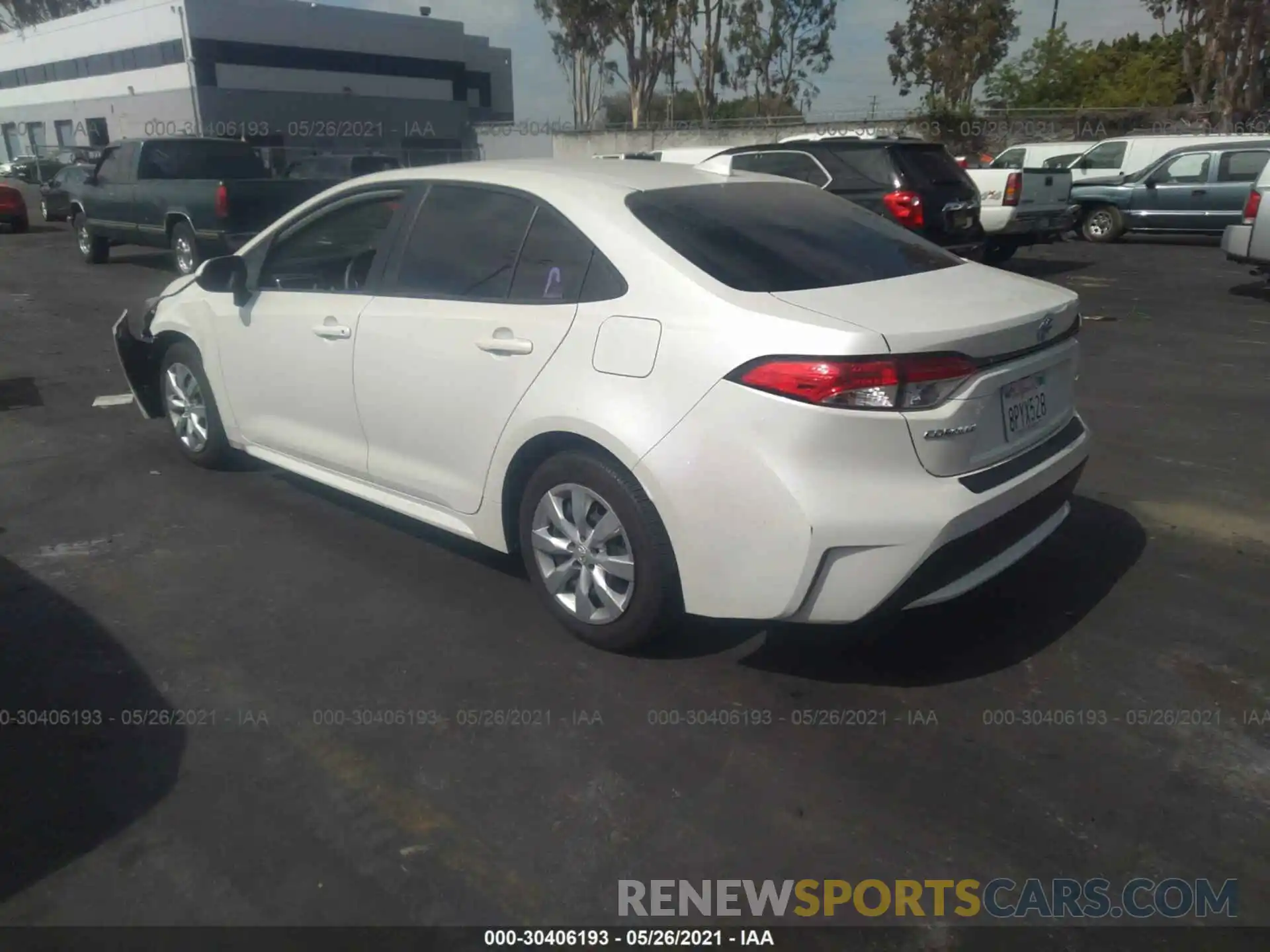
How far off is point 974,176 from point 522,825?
13.2 metres

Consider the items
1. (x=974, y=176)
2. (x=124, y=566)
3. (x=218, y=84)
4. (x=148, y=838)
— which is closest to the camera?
(x=148, y=838)

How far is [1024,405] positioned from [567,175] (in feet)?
6.07

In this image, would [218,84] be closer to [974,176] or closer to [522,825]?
[974,176]

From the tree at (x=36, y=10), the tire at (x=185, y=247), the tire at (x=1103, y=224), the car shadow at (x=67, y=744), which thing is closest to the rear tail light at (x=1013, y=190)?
the tire at (x=1103, y=224)

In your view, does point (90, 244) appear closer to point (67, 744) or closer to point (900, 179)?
point (900, 179)

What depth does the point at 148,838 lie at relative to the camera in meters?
2.68

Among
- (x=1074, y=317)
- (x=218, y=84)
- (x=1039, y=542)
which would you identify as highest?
(x=218, y=84)

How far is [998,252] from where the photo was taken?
46.6 feet

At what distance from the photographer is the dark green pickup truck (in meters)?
12.4

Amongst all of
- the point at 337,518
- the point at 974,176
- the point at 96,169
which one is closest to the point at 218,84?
the point at 96,169

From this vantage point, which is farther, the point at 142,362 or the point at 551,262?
the point at 142,362

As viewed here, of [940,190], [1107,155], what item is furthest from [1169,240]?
[940,190]

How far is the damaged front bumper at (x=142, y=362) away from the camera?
226 inches

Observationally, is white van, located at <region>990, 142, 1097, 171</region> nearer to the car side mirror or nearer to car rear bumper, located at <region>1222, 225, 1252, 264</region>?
car rear bumper, located at <region>1222, 225, 1252, 264</region>
